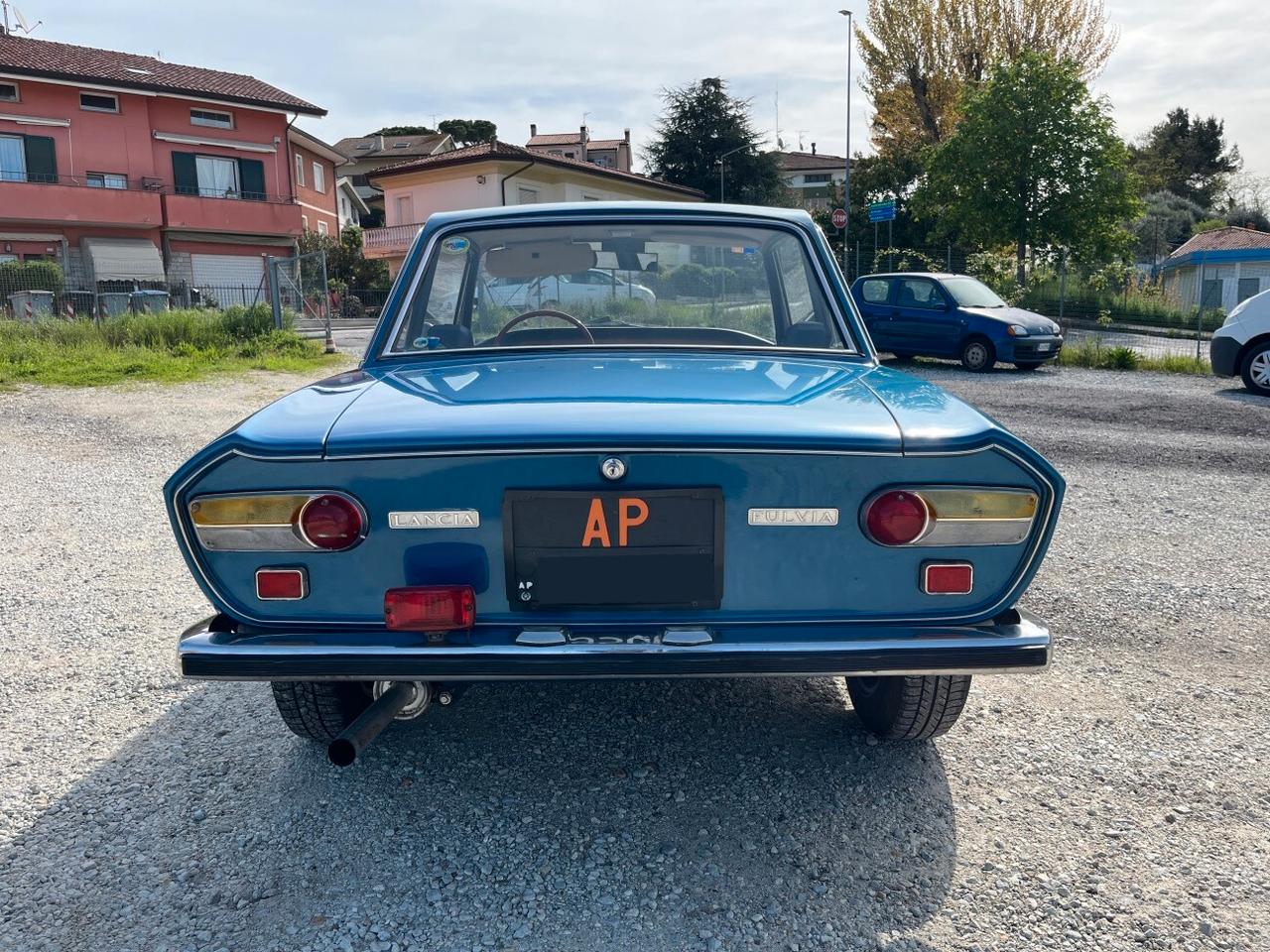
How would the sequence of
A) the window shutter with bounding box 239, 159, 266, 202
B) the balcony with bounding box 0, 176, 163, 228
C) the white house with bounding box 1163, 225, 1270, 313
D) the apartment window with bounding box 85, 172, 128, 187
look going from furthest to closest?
the window shutter with bounding box 239, 159, 266, 202 → the apartment window with bounding box 85, 172, 128, 187 → the balcony with bounding box 0, 176, 163, 228 → the white house with bounding box 1163, 225, 1270, 313

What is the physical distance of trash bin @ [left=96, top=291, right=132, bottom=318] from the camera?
1839cm

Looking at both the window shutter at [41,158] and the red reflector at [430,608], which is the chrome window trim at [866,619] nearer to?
the red reflector at [430,608]

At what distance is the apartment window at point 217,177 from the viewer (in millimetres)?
34875

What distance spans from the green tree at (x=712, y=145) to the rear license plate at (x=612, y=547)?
4671 cm

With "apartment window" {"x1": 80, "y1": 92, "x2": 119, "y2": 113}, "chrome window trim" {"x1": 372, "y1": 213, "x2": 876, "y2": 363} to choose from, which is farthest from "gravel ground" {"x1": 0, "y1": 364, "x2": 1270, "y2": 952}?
"apartment window" {"x1": 80, "y1": 92, "x2": 119, "y2": 113}

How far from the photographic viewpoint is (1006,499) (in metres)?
2.28

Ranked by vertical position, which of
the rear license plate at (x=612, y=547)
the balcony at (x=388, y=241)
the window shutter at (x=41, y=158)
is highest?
the window shutter at (x=41, y=158)

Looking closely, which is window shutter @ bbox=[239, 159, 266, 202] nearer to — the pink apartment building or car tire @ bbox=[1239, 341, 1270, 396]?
the pink apartment building

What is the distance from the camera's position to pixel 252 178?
120ft

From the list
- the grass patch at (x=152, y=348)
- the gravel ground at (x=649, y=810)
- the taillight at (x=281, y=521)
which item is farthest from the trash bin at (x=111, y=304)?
the taillight at (x=281, y=521)

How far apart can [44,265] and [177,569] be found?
24.2 meters

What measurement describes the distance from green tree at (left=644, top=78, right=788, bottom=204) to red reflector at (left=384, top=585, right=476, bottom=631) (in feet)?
154

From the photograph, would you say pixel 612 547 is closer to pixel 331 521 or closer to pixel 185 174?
pixel 331 521

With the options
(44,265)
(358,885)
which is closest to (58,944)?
(358,885)
